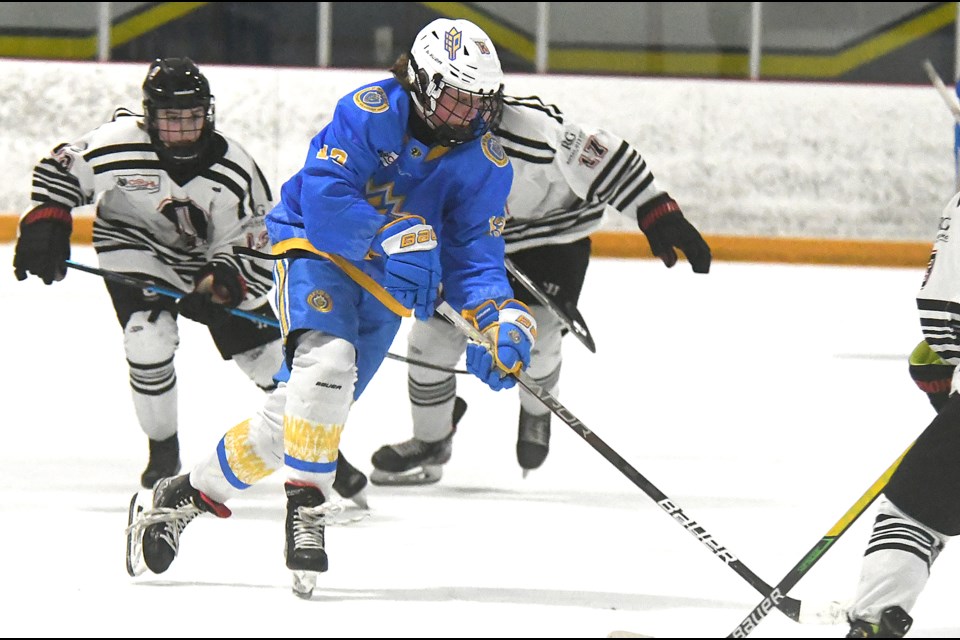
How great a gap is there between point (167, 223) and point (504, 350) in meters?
1.26

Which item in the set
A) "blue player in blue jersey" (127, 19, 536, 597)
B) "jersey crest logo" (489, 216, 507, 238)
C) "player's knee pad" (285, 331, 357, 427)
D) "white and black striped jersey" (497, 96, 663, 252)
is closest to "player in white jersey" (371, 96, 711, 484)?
"white and black striped jersey" (497, 96, 663, 252)

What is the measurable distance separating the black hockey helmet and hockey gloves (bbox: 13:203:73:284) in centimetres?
27

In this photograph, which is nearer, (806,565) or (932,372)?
(806,565)

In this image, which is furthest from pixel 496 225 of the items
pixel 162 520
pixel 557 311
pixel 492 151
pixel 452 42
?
pixel 557 311

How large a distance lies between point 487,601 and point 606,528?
26.9 inches

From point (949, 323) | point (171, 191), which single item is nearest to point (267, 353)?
point (171, 191)

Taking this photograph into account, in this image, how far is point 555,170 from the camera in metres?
3.88

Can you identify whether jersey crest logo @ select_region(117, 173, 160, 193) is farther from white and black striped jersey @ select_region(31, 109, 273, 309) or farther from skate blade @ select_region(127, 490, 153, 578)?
skate blade @ select_region(127, 490, 153, 578)

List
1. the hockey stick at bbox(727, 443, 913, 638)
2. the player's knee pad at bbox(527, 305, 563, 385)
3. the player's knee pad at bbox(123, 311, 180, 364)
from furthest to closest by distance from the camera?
1. the player's knee pad at bbox(527, 305, 563, 385)
2. the player's knee pad at bbox(123, 311, 180, 364)
3. the hockey stick at bbox(727, 443, 913, 638)

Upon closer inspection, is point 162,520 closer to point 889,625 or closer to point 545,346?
point 889,625

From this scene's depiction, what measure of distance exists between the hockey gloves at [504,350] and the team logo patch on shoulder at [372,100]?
40 centimetres

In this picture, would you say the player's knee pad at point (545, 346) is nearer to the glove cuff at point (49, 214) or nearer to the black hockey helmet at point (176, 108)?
the black hockey helmet at point (176, 108)

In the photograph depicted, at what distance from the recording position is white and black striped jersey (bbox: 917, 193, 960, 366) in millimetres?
2342

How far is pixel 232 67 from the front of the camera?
7.89 metres
